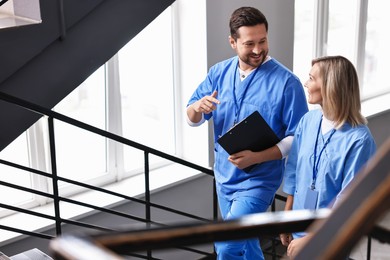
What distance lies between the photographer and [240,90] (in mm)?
2502

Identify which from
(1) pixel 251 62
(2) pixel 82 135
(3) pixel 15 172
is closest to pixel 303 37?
(2) pixel 82 135

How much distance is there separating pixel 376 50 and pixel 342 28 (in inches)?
27.0

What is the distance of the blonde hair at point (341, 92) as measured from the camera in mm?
2047

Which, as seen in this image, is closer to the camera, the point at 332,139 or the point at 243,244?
the point at 332,139

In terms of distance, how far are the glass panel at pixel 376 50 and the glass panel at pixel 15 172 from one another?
11.4 feet

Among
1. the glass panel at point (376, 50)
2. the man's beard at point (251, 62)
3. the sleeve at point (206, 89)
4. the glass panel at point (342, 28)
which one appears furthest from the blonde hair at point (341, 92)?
the glass panel at point (376, 50)

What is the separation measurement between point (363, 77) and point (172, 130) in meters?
2.47

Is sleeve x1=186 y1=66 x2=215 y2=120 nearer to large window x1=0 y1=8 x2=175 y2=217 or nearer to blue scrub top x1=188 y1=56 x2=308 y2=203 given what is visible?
blue scrub top x1=188 y1=56 x2=308 y2=203

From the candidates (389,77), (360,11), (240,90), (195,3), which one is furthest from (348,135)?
(389,77)

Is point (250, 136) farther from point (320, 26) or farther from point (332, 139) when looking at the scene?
point (320, 26)

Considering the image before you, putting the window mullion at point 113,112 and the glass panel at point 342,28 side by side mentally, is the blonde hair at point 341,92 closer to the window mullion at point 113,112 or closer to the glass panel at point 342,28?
the window mullion at point 113,112

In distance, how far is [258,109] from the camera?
8.12 feet

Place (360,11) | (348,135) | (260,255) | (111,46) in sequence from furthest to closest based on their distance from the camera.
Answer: (360,11), (260,255), (348,135), (111,46)

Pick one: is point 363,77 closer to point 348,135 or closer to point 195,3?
point 195,3
